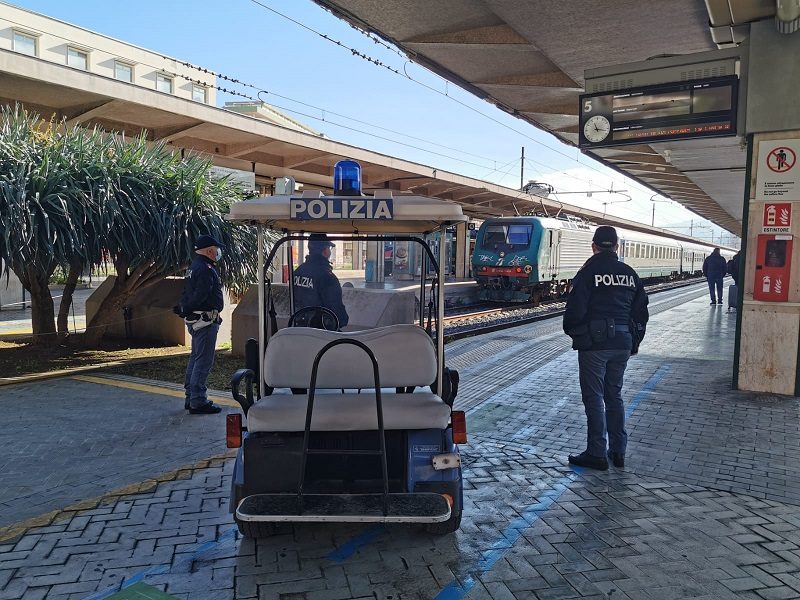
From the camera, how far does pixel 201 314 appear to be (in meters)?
6.48

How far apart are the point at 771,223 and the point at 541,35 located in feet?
12.9

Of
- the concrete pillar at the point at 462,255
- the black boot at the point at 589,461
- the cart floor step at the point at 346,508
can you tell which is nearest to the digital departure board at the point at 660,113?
the black boot at the point at 589,461

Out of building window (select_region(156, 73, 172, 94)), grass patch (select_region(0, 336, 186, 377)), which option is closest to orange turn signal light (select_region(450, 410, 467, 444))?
grass patch (select_region(0, 336, 186, 377))

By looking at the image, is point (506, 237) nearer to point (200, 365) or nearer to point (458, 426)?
point (200, 365)

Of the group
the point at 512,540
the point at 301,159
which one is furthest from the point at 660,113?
the point at 301,159

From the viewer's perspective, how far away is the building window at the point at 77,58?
41.2 m

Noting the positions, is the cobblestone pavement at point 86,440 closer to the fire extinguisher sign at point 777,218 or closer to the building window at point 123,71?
the fire extinguisher sign at point 777,218

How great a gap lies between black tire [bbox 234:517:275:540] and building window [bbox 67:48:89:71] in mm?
46605

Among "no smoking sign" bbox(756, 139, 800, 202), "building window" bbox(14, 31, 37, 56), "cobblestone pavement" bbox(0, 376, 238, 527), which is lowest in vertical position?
"cobblestone pavement" bbox(0, 376, 238, 527)

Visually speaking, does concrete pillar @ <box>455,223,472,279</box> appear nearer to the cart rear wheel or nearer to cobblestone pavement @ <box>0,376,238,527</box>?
cobblestone pavement @ <box>0,376,238,527</box>

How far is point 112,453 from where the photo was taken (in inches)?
205

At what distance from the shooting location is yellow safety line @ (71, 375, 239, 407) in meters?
7.04

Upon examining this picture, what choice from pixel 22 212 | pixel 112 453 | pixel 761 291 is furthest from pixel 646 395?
pixel 22 212

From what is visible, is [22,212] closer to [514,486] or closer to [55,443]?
[55,443]
